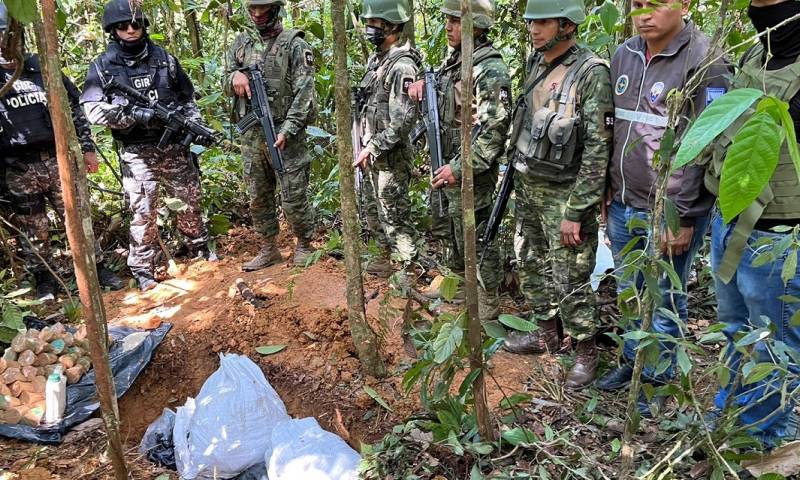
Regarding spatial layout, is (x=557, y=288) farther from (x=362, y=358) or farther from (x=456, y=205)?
(x=362, y=358)

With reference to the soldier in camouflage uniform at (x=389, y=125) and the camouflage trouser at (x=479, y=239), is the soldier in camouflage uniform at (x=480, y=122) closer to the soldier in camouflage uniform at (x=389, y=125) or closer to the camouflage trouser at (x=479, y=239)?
the camouflage trouser at (x=479, y=239)

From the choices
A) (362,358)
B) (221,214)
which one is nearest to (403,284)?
(362,358)

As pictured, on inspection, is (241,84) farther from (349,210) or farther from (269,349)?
(349,210)

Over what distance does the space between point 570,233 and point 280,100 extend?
2754 millimetres

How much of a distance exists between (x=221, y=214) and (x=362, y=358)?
3.41m

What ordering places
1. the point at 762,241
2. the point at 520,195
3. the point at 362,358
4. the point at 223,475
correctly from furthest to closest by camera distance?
the point at 520,195
the point at 362,358
the point at 223,475
the point at 762,241

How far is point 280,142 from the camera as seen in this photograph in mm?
4543

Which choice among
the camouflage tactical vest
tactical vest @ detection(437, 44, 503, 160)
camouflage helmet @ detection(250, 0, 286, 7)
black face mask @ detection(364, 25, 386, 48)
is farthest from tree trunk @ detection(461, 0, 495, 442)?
the camouflage tactical vest

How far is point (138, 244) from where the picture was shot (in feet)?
16.4

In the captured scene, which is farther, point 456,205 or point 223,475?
point 456,205

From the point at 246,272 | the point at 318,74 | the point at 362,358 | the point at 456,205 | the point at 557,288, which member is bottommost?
the point at 246,272

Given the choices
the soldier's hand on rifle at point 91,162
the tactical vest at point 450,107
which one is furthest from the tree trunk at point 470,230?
the soldier's hand on rifle at point 91,162

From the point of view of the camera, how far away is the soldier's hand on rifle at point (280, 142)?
14.8 feet

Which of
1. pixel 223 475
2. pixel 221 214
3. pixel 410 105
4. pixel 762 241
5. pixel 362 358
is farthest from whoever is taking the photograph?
pixel 221 214
